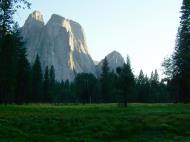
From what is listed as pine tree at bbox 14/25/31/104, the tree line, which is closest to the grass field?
the tree line

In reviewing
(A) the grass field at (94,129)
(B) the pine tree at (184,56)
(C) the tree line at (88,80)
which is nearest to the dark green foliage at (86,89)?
(C) the tree line at (88,80)

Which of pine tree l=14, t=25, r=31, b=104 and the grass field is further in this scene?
pine tree l=14, t=25, r=31, b=104

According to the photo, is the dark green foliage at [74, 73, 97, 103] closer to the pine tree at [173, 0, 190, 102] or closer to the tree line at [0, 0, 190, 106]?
the tree line at [0, 0, 190, 106]

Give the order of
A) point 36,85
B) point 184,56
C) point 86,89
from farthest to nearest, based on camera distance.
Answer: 1. point 86,89
2. point 36,85
3. point 184,56

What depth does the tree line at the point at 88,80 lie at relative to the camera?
206 ft

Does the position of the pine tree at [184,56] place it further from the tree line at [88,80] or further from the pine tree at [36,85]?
the pine tree at [36,85]

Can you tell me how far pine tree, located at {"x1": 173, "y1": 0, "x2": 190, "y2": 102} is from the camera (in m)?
62.1

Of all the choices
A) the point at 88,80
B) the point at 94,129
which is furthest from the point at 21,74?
the point at 94,129

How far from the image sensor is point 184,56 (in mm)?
63750

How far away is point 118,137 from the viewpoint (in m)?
28.2

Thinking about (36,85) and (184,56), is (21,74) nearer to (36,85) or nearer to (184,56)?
(36,85)

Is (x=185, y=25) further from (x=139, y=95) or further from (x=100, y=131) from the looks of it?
(x=139, y=95)

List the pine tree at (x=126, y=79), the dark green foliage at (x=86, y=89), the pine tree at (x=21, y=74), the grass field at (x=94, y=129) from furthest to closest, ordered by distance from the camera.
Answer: the dark green foliage at (x=86, y=89) < the pine tree at (x=21, y=74) < the pine tree at (x=126, y=79) < the grass field at (x=94, y=129)

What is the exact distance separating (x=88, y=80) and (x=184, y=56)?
274 feet
